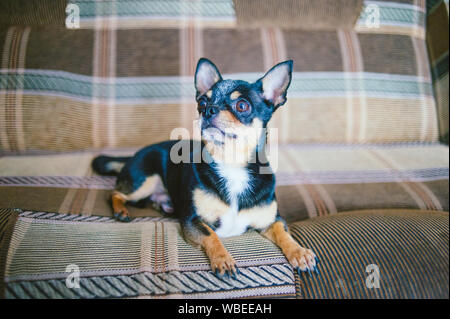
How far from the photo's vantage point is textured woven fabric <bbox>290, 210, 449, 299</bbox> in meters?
0.71

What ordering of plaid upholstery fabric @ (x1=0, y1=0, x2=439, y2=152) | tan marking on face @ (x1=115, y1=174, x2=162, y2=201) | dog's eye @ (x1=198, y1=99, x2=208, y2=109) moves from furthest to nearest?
plaid upholstery fabric @ (x1=0, y1=0, x2=439, y2=152)
tan marking on face @ (x1=115, y1=174, x2=162, y2=201)
dog's eye @ (x1=198, y1=99, x2=208, y2=109)

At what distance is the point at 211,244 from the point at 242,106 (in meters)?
0.35

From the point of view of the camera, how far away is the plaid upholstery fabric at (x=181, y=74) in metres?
1.41

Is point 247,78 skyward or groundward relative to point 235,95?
skyward

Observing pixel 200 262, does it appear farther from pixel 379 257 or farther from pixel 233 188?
pixel 379 257

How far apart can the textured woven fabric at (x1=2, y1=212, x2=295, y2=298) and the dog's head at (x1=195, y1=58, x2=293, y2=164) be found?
0.29 metres

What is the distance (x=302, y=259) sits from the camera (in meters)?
0.76

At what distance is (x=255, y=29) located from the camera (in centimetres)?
159

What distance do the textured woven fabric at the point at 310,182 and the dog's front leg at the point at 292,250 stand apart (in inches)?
9.6

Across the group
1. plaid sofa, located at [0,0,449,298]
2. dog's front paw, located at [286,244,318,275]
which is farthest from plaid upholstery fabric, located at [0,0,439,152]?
dog's front paw, located at [286,244,318,275]

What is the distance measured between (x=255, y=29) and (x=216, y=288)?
4.30 ft

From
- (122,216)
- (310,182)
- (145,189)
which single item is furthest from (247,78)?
(122,216)

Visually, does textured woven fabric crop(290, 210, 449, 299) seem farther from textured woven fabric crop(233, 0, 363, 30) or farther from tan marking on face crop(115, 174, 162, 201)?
textured woven fabric crop(233, 0, 363, 30)
